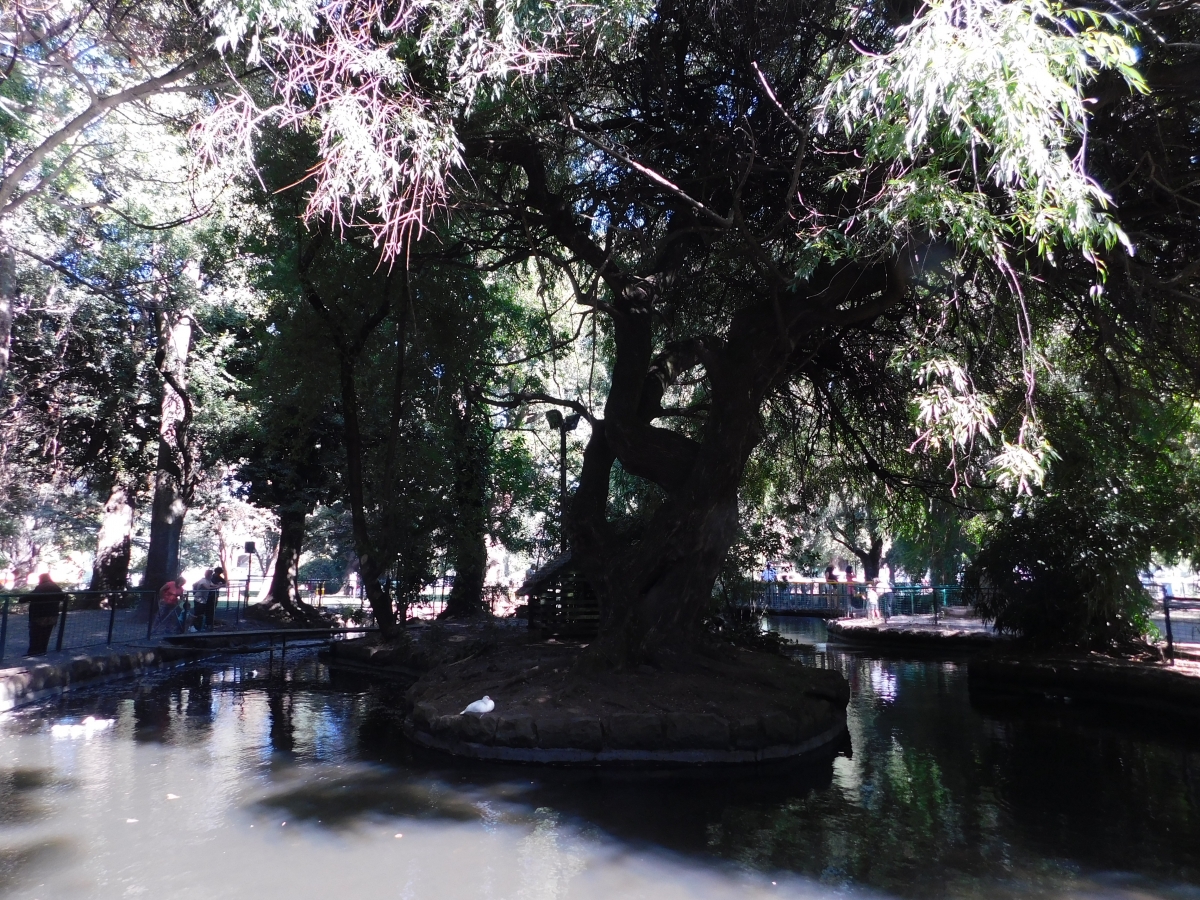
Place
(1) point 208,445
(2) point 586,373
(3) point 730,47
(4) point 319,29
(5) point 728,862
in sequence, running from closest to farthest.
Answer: (5) point 728,862 → (4) point 319,29 → (3) point 730,47 → (1) point 208,445 → (2) point 586,373

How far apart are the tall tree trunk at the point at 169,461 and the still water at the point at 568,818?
10.7 meters

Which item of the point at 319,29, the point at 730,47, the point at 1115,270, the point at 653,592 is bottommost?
the point at 653,592

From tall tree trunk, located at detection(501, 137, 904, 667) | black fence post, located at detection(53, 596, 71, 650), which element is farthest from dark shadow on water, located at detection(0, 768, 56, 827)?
black fence post, located at detection(53, 596, 71, 650)

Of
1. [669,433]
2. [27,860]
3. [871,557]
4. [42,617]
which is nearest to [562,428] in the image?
[669,433]

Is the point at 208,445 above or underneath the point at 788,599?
above

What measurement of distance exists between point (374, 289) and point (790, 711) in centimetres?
906

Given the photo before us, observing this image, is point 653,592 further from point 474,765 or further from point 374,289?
point 374,289

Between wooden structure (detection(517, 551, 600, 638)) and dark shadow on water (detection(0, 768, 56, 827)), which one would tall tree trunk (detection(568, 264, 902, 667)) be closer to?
wooden structure (detection(517, 551, 600, 638))

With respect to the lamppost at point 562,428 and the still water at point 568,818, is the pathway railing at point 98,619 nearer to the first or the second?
the still water at point 568,818

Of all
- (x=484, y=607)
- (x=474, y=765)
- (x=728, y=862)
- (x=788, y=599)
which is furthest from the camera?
(x=788, y=599)

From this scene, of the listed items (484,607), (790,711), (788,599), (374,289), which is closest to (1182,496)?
(790,711)

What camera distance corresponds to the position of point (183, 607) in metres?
19.7

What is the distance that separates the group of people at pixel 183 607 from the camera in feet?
63.4

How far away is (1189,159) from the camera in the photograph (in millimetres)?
9352
